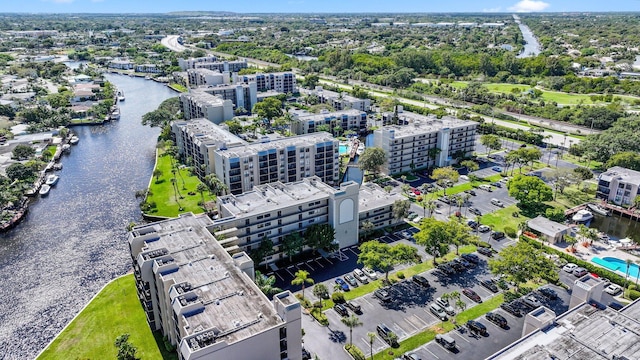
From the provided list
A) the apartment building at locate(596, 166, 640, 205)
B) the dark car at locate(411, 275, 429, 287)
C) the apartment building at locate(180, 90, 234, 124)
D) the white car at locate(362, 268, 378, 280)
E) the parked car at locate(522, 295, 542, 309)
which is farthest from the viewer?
the apartment building at locate(180, 90, 234, 124)

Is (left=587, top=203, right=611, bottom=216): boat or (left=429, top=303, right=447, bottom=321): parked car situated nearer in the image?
(left=429, top=303, right=447, bottom=321): parked car

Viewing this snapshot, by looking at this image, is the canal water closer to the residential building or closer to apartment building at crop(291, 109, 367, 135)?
the residential building

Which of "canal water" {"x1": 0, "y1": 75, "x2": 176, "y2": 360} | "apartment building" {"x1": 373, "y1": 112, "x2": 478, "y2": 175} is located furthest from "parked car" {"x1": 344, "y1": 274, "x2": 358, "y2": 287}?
"apartment building" {"x1": 373, "y1": 112, "x2": 478, "y2": 175}

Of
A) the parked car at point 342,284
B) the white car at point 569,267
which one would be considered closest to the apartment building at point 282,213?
the parked car at point 342,284

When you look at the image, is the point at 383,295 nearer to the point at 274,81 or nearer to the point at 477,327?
the point at 477,327

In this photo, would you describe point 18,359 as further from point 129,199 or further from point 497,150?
point 497,150

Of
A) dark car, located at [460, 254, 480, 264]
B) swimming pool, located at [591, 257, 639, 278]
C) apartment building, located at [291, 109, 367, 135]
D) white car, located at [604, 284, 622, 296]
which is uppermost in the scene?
apartment building, located at [291, 109, 367, 135]

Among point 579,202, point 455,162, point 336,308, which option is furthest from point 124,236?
point 579,202

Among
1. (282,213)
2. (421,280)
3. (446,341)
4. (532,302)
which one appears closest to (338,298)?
(421,280)
